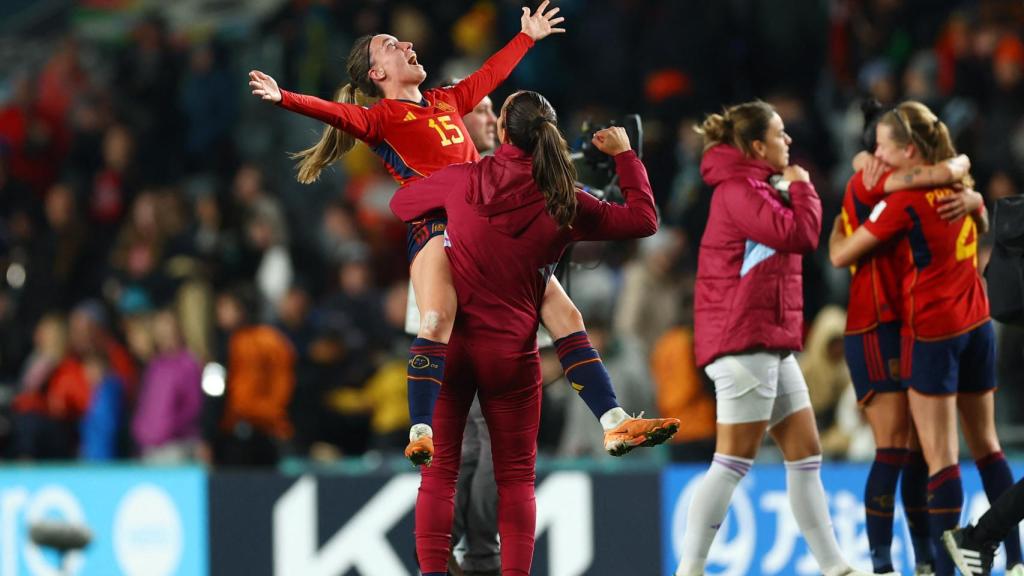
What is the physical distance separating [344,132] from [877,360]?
2441mm

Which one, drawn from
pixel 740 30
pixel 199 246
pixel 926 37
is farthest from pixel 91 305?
pixel 926 37

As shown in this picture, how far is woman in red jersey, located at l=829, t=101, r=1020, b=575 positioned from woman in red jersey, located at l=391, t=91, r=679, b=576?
1321 mm

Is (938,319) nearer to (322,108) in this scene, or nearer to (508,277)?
(508,277)

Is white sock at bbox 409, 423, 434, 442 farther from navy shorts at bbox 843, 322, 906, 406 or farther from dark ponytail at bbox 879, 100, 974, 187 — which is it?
dark ponytail at bbox 879, 100, 974, 187

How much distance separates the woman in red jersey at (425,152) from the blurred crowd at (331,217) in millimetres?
2940

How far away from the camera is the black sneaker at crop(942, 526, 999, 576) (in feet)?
21.8

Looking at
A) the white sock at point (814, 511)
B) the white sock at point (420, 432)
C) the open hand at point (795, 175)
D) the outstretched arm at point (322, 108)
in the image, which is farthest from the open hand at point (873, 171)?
the white sock at point (420, 432)

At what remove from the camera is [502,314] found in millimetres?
6188

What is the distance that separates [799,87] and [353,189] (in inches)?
159

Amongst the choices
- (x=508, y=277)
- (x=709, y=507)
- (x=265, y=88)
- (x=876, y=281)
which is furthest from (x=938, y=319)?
(x=265, y=88)

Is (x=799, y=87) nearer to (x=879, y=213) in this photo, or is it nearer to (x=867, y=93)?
(x=867, y=93)

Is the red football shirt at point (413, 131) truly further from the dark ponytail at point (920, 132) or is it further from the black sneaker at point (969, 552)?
the black sneaker at point (969, 552)

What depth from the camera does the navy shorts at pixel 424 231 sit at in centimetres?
639

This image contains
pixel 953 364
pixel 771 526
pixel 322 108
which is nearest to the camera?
pixel 322 108
